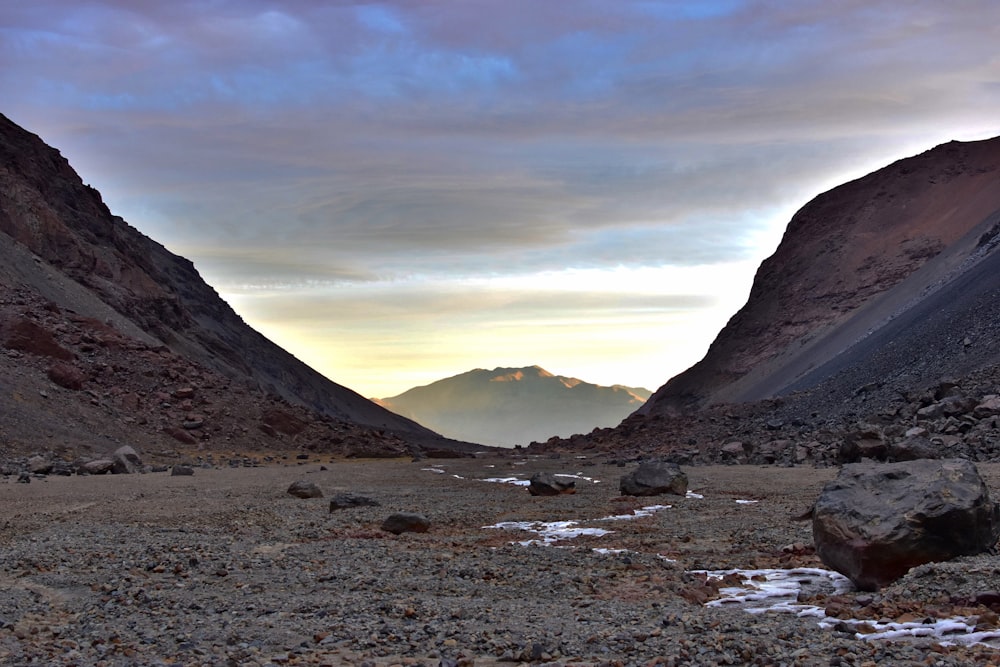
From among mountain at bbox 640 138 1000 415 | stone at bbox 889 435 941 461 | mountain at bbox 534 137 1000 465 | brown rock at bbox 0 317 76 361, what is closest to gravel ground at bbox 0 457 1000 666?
stone at bbox 889 435 941 461

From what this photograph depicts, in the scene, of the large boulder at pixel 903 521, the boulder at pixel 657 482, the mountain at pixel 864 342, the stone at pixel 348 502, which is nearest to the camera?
the large boulder at pixel 903 521

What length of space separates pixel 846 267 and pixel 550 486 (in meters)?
69.9

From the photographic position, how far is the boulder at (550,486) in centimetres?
2392

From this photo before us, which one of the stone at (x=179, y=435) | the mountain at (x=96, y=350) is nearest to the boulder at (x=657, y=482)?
the mountain at (x=96, y=350)

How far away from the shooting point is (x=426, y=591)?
35.7 feet

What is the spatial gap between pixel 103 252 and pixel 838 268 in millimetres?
63031

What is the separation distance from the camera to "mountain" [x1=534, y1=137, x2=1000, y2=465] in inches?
1264

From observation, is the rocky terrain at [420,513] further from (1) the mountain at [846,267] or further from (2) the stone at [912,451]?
(1) the mountain at [846,267]

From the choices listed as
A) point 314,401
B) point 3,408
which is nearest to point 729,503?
point 3,408

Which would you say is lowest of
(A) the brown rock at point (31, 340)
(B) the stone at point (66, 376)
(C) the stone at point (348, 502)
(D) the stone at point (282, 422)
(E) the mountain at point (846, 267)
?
(C) the stone at point (348, 502)

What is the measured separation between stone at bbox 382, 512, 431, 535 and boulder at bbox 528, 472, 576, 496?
789 centimetres

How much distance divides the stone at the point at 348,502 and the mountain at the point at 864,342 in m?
13.4

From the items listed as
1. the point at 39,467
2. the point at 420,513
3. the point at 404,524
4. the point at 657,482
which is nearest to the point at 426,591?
the point at 404,524

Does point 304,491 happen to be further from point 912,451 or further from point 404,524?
point 912,451
